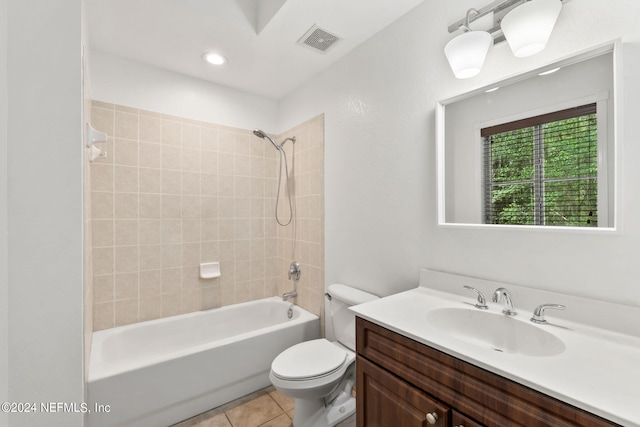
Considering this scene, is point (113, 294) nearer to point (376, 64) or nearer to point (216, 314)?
point (216, 314)

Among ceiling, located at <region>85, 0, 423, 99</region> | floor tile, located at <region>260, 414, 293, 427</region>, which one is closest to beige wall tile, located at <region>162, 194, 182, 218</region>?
ceiling, located at <region>85, 0, 423, 99</region>

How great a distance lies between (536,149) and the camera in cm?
108

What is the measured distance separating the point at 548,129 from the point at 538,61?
28 cm

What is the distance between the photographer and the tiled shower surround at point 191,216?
1997 mm

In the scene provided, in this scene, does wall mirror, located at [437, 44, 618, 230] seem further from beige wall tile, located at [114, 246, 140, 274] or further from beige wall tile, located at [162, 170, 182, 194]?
beige wall tile, located at [114, 246, 140, 274]

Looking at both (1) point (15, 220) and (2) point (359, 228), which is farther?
(2) point (359, 228)

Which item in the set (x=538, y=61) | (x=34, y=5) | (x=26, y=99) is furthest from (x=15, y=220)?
(x=538, y=61)

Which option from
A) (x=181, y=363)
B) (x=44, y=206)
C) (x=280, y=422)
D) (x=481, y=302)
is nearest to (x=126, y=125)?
(x=44, y=206)

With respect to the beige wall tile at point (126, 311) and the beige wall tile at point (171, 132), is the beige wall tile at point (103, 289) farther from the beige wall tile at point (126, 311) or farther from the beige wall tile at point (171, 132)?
the beige wall tile at point (171, 132)

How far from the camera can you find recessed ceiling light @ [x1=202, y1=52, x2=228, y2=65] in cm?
198

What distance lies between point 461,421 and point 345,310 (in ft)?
3.25

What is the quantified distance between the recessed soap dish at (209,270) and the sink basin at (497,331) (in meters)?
1.81

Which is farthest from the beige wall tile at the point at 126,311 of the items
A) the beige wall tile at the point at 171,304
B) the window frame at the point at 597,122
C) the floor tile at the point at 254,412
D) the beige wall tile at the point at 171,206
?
the window frame at the point at 597,122

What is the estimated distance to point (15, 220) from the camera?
→ 91cm
